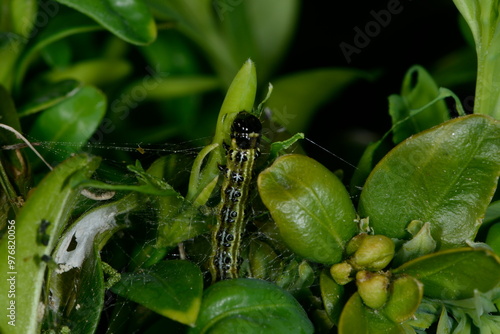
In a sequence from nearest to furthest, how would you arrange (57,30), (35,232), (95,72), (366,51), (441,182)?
1. (35,232)
2. (441,182)
3. (57,30)
4. (95,72)
5. (366,51)

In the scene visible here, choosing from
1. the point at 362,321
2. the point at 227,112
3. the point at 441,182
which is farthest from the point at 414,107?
the point at 362,321

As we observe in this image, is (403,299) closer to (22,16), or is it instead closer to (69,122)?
(69,122)

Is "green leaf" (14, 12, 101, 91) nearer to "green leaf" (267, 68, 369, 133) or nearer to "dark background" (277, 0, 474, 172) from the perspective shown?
"green leaf" (267, 68, 369, 133)

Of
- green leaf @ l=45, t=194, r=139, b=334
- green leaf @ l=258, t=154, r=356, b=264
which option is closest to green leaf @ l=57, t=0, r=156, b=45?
green leaf @ l=45, t=194, r=139, b=334

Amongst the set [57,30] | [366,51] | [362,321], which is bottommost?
[366,51]

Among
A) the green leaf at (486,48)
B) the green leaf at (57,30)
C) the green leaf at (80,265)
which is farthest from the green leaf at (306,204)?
the green leaf at (57,30)

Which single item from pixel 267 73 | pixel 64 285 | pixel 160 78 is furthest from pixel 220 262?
pixel 267 73

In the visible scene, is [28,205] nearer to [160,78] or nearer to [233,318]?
[233,318]
